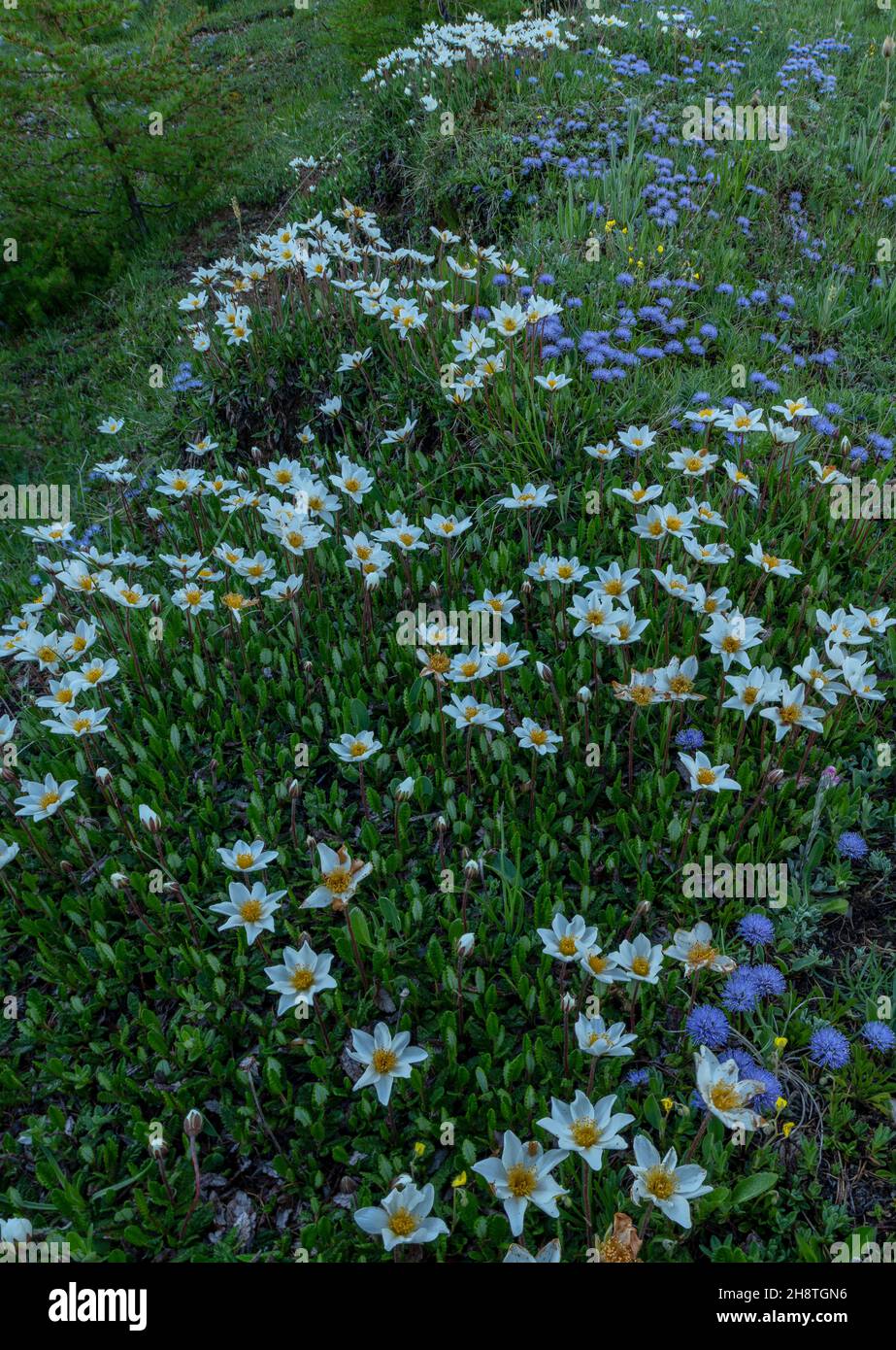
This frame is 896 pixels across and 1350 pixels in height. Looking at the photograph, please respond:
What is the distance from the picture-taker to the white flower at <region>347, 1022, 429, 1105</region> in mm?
2285

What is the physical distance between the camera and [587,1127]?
2.14m

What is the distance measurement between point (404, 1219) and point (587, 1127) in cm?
49

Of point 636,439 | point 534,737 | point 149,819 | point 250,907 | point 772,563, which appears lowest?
point 250,907

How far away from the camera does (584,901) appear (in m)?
2.85

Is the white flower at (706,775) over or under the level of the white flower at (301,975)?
over

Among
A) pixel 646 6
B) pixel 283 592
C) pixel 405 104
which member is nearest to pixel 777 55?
pixel 646 6

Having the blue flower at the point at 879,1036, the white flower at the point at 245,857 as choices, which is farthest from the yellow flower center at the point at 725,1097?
the white flower at the point at 245,857

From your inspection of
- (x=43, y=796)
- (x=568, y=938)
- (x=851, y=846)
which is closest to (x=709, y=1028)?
(x=568, y=938)

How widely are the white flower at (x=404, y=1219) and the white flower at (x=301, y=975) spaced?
1.80ft

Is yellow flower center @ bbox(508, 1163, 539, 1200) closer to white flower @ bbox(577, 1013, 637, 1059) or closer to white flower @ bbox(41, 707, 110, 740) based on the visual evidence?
white flower @ bbox(577, 1013, 637, 1059)

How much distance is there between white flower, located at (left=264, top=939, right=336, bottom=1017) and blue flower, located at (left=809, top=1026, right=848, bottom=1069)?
1403 millimetres

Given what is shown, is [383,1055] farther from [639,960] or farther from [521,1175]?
[639,960]

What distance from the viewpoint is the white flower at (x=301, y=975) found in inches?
95.4

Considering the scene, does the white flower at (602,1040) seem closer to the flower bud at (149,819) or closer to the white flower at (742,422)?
the flower bud at (149,819)
